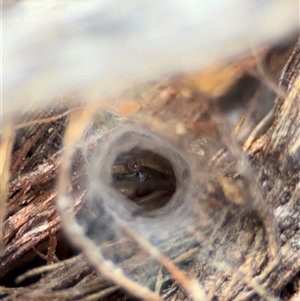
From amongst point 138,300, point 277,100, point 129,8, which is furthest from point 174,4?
point 138,300

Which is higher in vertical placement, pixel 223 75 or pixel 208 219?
pixel 223 75

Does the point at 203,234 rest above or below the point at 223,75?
below

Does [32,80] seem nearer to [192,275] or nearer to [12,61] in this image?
[12,61]

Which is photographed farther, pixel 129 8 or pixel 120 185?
pixel 120 185

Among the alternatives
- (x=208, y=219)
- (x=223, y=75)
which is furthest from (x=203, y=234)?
(x=223, y=75)

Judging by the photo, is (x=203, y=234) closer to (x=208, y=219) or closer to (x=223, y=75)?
(x=208, y=219)

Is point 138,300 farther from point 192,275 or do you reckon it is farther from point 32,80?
point 32,80

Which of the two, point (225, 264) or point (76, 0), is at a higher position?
point (76, 0)

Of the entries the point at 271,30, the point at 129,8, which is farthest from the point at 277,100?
the point at 129,8
